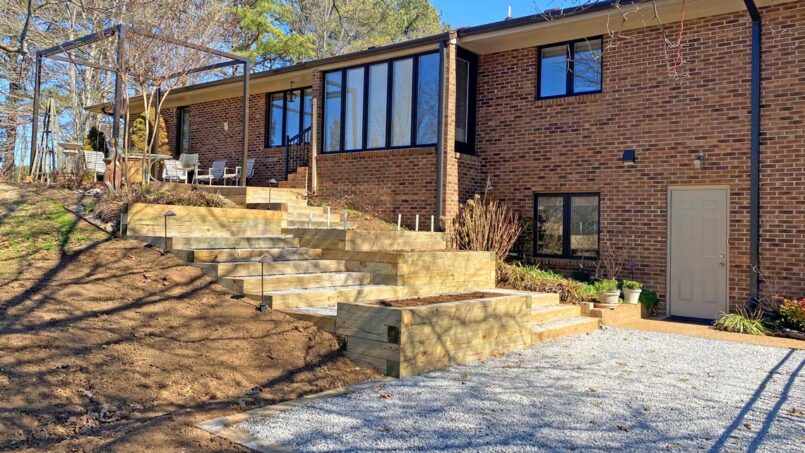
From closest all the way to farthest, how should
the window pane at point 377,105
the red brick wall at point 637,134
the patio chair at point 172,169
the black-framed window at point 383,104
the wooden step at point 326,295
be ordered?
the wooden step at point 326,295 < the red brick wall at point 637,134 < the black-framed window at point 383,104 < the window pane at point 377,105 < the patio chair at point 172,169

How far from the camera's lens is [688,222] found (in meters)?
9.90

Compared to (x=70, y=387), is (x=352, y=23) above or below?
above

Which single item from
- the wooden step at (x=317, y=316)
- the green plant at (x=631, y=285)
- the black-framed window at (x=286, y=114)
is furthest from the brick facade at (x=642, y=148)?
the wooden step at (x=317, y=316)

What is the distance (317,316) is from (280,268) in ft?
4.79

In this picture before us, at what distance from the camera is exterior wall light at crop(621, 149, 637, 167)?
33.6ft

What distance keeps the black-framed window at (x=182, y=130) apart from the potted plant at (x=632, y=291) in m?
13.8

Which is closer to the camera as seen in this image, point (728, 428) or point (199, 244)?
point (728, 428)

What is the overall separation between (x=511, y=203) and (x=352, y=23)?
1960 cm

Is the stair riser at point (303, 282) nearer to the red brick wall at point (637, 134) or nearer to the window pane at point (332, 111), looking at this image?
the red brick wall at point (637, 134)

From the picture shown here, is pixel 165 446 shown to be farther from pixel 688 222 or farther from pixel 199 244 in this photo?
pixel 688 222

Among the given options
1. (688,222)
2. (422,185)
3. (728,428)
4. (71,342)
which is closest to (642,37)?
(688,222)

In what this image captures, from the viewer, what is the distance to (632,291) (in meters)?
9.52

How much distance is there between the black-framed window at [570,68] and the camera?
10.9m

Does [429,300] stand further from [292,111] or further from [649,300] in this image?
[292,111]
